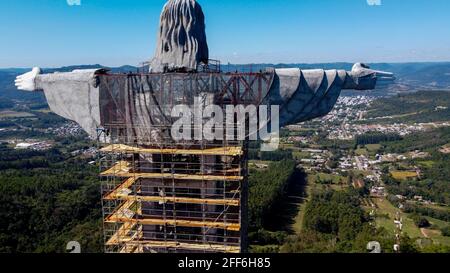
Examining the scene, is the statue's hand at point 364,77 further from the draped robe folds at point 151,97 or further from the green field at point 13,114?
the green field at point 13,114

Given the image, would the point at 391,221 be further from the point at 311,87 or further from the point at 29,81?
the point at 29,81

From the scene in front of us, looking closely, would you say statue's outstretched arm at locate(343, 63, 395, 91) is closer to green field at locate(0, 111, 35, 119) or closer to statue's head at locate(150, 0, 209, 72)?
statue's head at locate(150, 0, 209, 72)

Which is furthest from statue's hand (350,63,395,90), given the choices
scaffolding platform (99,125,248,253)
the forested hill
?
the forested hill

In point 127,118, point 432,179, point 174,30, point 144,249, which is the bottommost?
point 432,179

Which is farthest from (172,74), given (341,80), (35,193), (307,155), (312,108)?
(307,155)

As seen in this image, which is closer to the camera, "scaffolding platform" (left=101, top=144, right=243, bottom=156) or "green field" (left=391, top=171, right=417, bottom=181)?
"scaffolding platform" (left=101, top=144, right=243, bottom=156)

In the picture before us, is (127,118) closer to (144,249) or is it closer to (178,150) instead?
(178,150)
